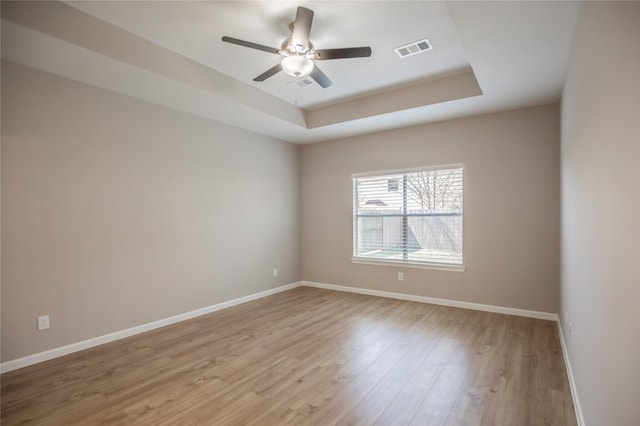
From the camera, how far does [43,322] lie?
3.05 meters

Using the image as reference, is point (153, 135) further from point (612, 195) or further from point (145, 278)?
point (612, 195)

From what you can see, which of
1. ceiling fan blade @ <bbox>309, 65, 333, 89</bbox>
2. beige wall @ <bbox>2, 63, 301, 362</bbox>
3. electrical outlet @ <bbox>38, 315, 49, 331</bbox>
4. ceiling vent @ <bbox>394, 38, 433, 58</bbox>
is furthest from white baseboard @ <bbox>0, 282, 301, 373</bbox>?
ceiling vent @ <bbox>394, 38, 433, 58</bbox>

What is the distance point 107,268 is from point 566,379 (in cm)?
440

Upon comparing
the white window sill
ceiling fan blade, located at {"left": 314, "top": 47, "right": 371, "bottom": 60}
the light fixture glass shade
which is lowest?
the white window sill

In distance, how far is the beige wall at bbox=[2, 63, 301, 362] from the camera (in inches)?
116

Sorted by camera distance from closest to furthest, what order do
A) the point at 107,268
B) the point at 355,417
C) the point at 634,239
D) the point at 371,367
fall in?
the point at 634,239 < the point at 355,417 < the point at 371,367 < the point at 107,268

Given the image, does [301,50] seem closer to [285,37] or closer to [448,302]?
[285,37]

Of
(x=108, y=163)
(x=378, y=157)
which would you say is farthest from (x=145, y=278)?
(x=378, y=157)

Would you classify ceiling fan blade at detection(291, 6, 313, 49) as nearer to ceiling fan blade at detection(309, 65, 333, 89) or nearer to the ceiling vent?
ceiling fan blade at detection(309, 65, 333, 89)

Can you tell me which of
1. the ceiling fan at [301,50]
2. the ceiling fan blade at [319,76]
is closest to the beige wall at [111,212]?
the ceiling fan at [301,50]

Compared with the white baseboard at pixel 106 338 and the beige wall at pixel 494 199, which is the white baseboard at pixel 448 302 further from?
the white baseboard at pixel 106 338

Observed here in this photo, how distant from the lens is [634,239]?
105 cm

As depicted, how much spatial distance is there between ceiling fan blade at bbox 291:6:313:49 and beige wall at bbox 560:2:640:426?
175 centimetres

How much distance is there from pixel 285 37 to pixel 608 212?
2769 millimetres
